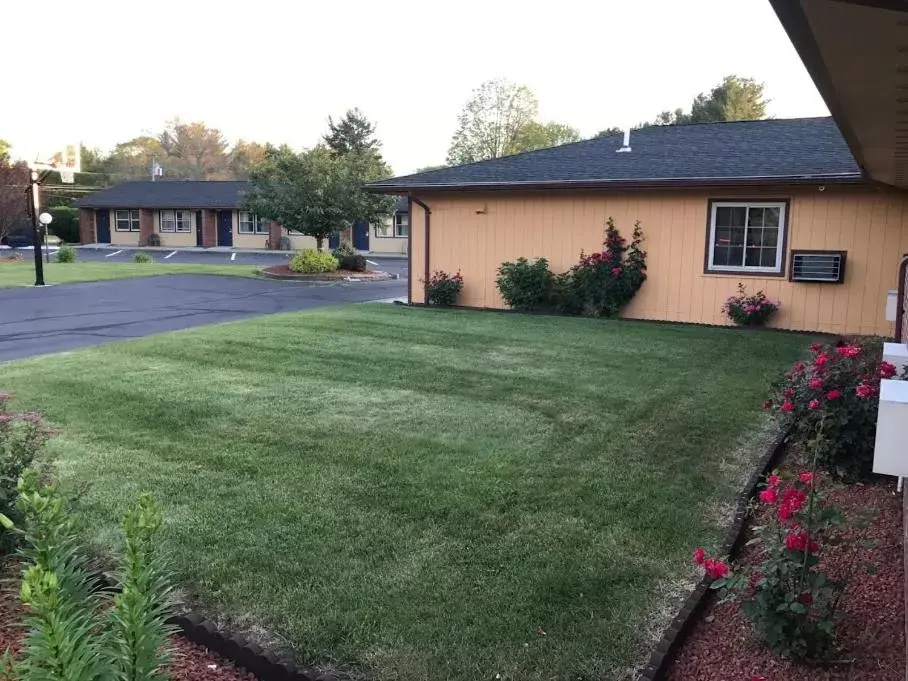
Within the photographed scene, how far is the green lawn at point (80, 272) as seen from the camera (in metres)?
21.0

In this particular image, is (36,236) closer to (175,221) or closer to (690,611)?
(690,611)

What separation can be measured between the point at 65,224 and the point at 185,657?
157 feet

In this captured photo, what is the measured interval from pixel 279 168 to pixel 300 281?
5109 mm

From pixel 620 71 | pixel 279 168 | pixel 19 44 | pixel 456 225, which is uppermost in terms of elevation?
pixel 620 71

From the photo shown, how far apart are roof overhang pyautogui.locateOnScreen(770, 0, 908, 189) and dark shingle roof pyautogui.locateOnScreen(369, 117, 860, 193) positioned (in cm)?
668

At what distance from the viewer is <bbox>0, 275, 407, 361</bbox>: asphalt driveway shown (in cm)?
1153

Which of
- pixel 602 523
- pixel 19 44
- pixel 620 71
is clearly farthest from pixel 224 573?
pixel 620 71

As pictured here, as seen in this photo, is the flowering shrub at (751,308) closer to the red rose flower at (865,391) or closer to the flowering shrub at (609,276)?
the flowering shrub at (609,276)

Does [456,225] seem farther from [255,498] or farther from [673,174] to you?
[255,498]

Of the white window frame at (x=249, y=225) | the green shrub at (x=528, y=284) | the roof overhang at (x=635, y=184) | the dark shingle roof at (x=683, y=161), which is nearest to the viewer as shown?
the roof overhang at (x=635, y=184)

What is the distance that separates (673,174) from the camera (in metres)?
12.5

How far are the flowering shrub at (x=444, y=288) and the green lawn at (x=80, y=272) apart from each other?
1047 centimetres

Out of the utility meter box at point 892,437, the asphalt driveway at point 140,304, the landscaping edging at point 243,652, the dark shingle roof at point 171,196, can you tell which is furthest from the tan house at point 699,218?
the dark shingle roof at point 171,196

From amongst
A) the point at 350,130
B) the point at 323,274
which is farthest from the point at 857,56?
the point at 350,130
